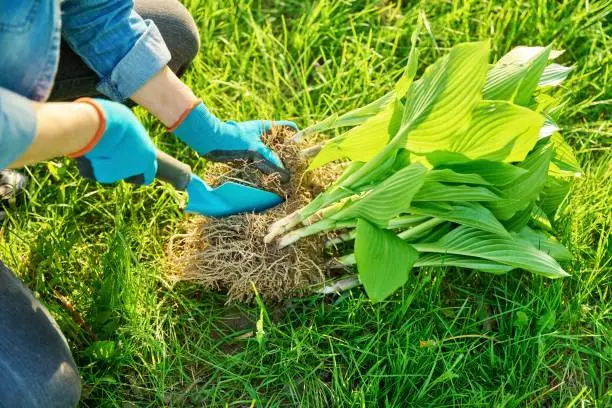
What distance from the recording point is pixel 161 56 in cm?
128

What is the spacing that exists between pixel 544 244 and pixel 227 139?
646 mm

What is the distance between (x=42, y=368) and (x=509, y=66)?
963mm

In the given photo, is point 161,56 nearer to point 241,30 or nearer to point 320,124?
point 320,124

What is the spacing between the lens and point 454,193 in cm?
124

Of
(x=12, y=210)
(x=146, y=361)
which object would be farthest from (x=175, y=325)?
(x=12, y=210)

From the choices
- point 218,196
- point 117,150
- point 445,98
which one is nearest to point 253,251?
point 218,196

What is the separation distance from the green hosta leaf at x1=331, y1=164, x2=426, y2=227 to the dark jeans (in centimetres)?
54

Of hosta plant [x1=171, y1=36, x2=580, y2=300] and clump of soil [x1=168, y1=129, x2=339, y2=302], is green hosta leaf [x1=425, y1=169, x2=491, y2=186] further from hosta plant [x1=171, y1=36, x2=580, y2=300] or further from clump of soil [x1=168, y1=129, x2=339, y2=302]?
clump of soil [x1=168, y1=129, x2=339, y2=302]

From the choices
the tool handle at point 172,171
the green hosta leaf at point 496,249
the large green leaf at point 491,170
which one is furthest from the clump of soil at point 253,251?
the large green leaf at point 491,170

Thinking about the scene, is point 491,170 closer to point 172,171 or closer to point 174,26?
point 172,171

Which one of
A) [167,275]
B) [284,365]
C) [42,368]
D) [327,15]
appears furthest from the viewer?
[327,15]

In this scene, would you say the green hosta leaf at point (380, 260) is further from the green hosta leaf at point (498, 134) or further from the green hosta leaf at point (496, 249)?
the green hosta leaf at point (498, 134)

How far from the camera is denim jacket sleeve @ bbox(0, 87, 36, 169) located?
904 millimetres

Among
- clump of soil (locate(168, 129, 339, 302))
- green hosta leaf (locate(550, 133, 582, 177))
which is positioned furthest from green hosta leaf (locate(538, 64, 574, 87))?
clump of soil (locate(168, 129, 339, 302))
